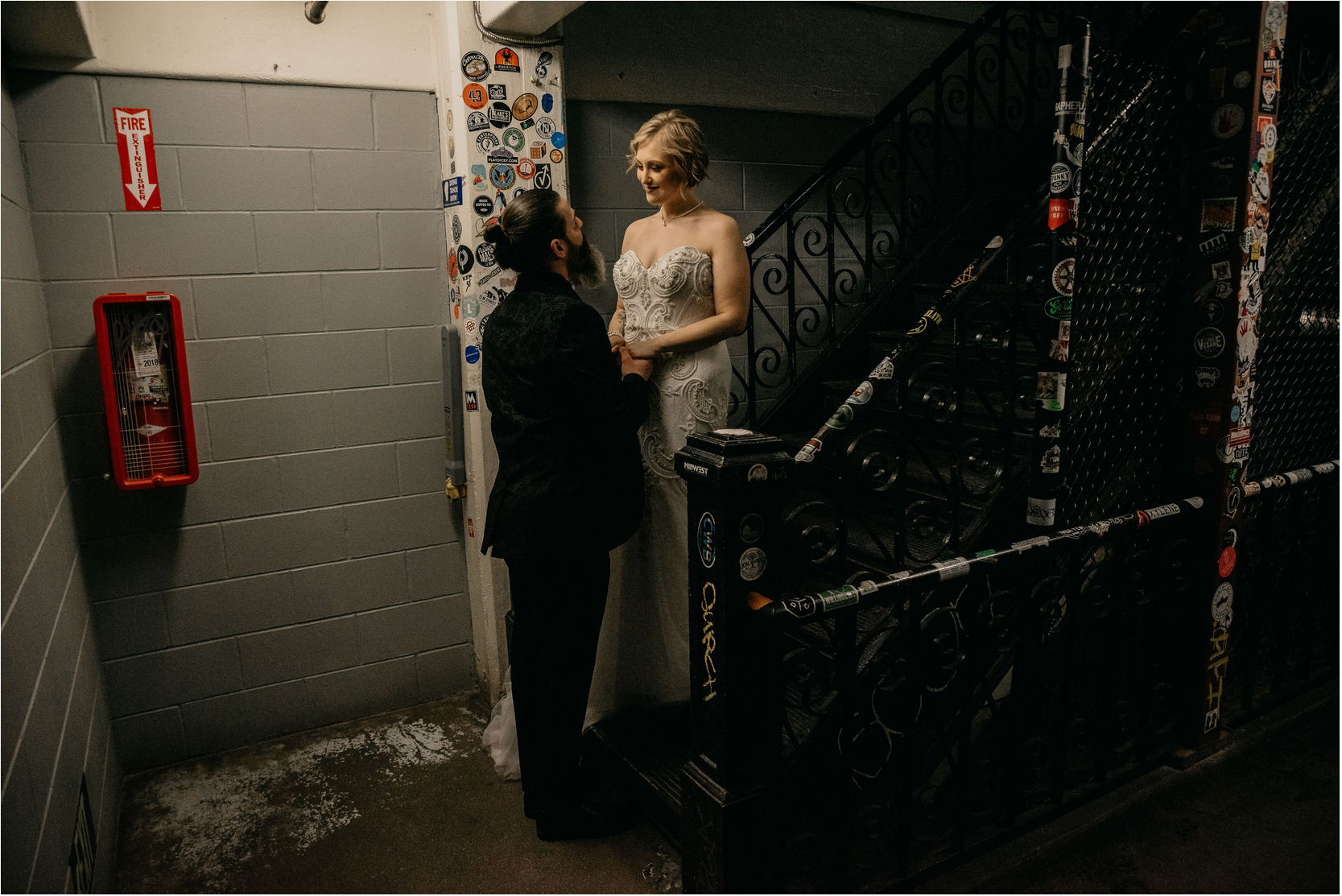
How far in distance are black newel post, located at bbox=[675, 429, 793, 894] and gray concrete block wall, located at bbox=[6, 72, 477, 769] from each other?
5.02 feet

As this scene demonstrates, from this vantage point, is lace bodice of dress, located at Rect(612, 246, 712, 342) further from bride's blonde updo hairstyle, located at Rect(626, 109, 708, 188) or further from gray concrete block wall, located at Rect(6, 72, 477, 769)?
gray concrete block wall, located at Rect(6, 72, 477, 769)

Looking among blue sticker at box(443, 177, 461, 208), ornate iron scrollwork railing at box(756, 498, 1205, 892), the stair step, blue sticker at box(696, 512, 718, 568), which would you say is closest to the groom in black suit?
the stair step

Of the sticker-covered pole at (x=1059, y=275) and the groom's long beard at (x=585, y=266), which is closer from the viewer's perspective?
the sticker-covered pole at (x=1059, y=275)

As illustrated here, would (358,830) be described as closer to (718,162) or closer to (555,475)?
(555,475)

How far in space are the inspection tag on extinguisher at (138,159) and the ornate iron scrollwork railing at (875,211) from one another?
2101mm

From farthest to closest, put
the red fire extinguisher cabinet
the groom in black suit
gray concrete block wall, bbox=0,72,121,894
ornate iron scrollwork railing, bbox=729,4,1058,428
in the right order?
1. ornate iron scrollwork railing, bbox=729,4,1058,428
2. the red fire extinguisher cabinet
3. the groom in black suit
4. gray concrete block wall, bbox=0,72,121,894

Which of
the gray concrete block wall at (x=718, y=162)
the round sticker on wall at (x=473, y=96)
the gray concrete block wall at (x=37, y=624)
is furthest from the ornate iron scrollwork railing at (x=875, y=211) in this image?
the gray concrete block wall at (x=37, y=624)

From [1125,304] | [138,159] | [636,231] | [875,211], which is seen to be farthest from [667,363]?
[875,211]

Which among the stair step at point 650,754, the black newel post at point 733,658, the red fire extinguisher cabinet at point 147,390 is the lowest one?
the stair step at point 650,754

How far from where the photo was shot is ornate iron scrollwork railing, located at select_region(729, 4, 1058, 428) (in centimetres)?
367

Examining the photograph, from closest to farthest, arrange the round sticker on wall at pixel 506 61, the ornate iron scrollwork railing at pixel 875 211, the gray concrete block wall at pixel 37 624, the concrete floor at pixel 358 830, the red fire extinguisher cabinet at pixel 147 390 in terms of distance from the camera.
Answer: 1. the gray concrete block wall at pixel 37 624
2. the concrete floor at pixel 358 830
3. the red fire extinguisher cabinet at pixel 147 390
4. the round sticker on wall at pixel 506 61
5. the ornate iron scrollwork railing at pixel 875 211

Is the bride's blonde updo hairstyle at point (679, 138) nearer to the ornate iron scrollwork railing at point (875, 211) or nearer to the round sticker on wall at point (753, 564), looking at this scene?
the ornate iron scrollwork railing at point (875, 211)

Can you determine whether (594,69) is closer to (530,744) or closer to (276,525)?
(276,525)

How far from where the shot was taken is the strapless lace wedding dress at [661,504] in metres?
2.44
